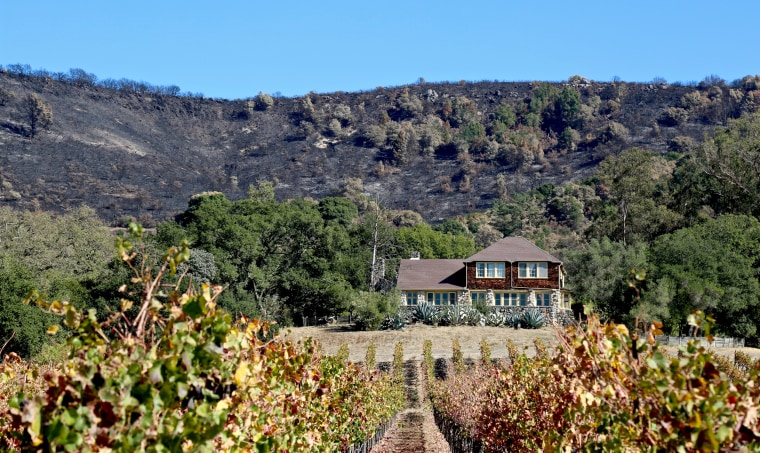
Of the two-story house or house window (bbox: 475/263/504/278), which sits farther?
house window (bbox: 475/263/504/278)

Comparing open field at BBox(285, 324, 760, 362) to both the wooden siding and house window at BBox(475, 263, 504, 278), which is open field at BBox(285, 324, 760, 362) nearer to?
the wooden siding

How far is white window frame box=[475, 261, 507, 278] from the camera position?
53000 millimetres

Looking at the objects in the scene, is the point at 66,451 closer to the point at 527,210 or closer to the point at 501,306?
the point at 501,306

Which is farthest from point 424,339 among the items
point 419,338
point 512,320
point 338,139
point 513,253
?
point 338,139

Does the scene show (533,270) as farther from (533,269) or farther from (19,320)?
(19,320)

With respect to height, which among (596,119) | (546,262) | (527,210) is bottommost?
(546,262)

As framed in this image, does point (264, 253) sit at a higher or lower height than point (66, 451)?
higher

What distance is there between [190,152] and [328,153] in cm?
2290

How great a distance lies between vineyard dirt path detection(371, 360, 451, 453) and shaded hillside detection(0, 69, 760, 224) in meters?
79.7

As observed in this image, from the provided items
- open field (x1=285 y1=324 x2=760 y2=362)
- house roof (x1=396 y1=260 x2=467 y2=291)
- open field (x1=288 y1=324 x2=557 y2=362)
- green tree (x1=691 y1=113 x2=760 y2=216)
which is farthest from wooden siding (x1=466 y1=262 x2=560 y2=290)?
green tree (x1=691 y1=113 x2=760 y2=216)

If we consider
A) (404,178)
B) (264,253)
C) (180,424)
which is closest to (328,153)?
(404,178)

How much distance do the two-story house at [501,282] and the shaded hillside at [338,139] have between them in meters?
63.3

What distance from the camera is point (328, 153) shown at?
153250mm

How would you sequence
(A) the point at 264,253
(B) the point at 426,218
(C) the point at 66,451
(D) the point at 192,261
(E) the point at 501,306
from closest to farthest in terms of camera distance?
1. (C) the point at 66,451
2. (D) the point at 192,261
3. (E) the point at 501,306
4. (A) the point at 264,253
5. (B) the point at 426,218
